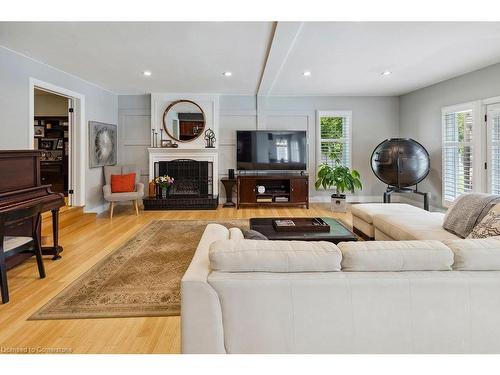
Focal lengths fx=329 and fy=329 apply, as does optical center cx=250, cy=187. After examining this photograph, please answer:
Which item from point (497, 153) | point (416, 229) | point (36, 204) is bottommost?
point (416, 229)

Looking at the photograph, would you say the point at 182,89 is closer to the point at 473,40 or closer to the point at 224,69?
the point at 224,69

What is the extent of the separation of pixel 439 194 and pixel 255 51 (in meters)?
4.41

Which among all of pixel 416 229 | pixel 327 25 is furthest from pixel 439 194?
pixel 327 25

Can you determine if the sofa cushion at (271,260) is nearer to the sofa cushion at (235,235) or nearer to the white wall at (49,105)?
the sofa cushion at (235,235)

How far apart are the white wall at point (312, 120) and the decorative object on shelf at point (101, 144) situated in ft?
7.49

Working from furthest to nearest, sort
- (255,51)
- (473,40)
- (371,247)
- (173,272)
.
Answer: (255,51)
(473,40)
(173,272)
(371,247)

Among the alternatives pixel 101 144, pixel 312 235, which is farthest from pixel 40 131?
pixel 312 235

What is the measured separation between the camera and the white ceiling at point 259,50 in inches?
133

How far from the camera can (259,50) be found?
13.4 ft

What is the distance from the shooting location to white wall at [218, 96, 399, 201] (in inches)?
289

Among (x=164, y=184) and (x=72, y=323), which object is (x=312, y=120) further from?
(x=72, y=323)

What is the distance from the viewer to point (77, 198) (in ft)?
19.0

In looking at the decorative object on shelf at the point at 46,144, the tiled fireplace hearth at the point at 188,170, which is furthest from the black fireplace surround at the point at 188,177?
the decorative object on shelf at the point at 46,144

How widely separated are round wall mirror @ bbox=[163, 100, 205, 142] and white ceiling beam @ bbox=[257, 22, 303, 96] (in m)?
1.97
